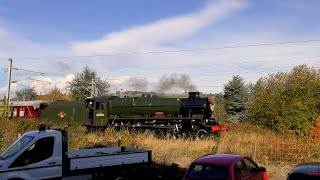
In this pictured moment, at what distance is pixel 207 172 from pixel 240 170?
2.96ft

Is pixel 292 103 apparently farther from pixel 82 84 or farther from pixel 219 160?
pixel 82 84

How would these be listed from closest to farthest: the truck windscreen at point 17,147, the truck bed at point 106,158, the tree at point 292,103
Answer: the truck windscreen at point 17,147, the truck bed at point 106,158, the tree at point 292,103

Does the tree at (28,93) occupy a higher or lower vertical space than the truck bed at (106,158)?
higher

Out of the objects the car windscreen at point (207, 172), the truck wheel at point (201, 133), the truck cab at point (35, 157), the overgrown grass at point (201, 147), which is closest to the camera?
the car windscreen at point (207, 172)

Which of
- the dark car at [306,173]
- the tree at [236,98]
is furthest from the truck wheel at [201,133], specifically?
the tree at [236,98]

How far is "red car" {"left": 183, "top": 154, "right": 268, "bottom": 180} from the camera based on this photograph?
337 inches

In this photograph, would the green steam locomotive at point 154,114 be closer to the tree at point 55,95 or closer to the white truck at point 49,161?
the white truck at point 49,161

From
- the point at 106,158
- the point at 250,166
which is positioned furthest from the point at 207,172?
the point at 106,158

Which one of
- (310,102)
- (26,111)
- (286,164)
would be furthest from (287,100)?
(26,111)

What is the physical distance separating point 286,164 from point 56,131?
9804 mm

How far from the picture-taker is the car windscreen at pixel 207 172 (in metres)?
8.55

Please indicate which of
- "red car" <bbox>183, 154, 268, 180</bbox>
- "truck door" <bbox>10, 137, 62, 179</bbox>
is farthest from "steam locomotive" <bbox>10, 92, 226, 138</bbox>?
"truck door" <bbox>10, 137, 62, 179</bbox>

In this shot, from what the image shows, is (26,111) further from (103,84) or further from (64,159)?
(103,84)

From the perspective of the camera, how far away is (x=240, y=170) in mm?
9055
